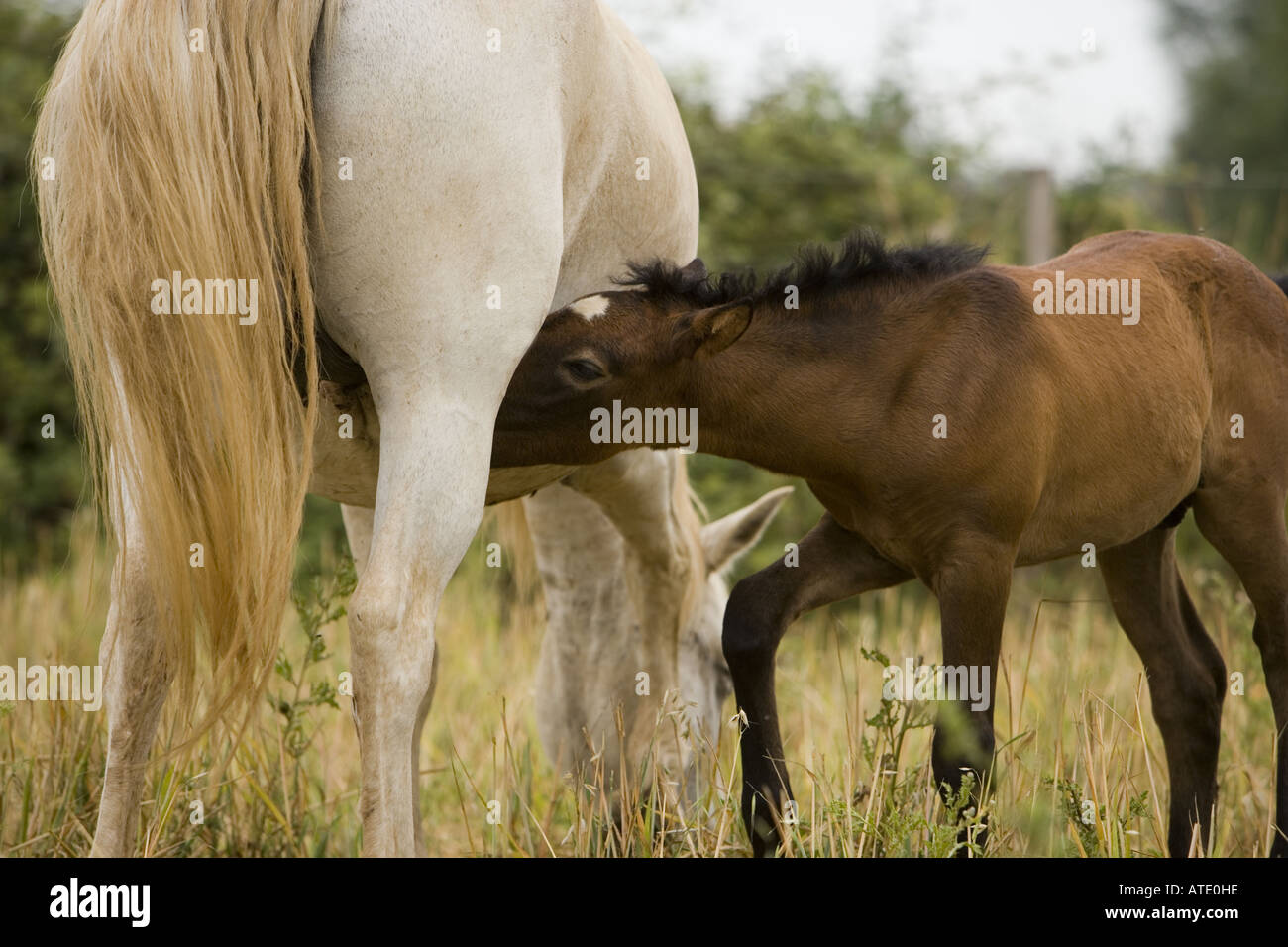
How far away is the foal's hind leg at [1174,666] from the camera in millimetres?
3684

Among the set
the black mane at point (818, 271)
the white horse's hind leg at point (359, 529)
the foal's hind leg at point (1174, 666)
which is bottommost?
the foal's hind leg at point (1174, 666)

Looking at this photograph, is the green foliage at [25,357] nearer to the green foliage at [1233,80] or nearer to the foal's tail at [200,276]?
the foal's tail at [200,276]

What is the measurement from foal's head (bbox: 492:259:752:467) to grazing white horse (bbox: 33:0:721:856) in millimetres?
222

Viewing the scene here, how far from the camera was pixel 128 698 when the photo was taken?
3.02m

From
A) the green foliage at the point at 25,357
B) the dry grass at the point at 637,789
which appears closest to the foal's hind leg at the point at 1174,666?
the dry grass at the point at 637,789

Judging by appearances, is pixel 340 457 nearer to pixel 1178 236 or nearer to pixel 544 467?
pixel 544 467

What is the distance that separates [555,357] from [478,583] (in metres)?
4.42

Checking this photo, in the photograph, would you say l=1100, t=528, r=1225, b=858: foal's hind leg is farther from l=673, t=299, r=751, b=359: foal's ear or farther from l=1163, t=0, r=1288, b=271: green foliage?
l=1163, t=0, r=1288, b=271: green foliage

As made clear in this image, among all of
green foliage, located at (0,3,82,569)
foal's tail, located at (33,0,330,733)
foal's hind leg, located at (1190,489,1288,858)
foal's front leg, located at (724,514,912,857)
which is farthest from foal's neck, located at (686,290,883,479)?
green foliage, located at (0,3,82,569)

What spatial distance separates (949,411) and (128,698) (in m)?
1.95

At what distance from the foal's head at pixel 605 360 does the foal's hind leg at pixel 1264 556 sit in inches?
55.0

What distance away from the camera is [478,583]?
23.7ft

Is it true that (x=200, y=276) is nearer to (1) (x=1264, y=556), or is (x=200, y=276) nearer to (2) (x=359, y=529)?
(2) (x=359, y=529)

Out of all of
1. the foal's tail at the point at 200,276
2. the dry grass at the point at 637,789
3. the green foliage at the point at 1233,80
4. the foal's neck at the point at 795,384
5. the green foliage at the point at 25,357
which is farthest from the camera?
the green foliage at the point at 1233,80
